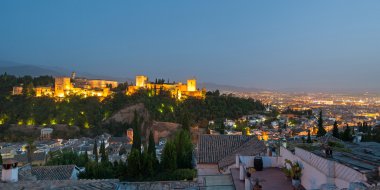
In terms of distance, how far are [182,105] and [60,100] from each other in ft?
88.1

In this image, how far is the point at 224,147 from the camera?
47.7 feet

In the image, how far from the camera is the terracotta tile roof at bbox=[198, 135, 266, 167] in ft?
44.5

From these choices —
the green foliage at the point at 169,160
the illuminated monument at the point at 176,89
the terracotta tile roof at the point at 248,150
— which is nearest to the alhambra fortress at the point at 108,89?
the illuminated monument at the point at 176,89

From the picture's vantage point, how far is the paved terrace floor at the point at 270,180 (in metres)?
7.32

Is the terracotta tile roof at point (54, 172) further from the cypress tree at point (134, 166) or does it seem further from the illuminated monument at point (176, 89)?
the illuminated monument at point (176, 89)

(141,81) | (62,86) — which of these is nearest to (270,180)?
(141,81)

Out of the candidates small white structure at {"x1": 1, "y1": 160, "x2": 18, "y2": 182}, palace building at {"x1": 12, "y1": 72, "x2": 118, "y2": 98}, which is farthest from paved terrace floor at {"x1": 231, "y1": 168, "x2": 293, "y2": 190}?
palace building at {"x1": 12, "y1": 72, "x2": 118, "y2": 98}

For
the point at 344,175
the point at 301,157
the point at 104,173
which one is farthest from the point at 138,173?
the point at 344,175

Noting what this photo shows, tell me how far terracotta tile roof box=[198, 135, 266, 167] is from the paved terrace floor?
3.83 meters

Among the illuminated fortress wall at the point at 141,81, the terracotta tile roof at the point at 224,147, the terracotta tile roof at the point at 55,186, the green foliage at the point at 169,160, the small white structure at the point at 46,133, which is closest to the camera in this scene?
the terracotta tile roof at the point at 55,186

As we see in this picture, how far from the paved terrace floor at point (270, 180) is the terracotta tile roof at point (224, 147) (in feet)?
12.6

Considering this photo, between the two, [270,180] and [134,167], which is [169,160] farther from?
[270,180]

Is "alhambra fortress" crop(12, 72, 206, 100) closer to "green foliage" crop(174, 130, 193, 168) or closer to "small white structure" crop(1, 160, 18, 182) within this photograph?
"green foliage" crop(174, 130, 193, 168)

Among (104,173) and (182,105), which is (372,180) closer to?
(104,173)
